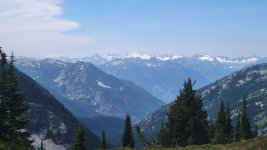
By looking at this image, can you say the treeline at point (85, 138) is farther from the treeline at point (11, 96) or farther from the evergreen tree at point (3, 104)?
the evergreen tree at point (3, 104)

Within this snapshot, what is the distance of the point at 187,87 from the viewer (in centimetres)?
6775

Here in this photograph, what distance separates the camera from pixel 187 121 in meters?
65.1

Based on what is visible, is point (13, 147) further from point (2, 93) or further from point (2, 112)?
point (2, 93)

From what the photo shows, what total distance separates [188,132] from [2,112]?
27517mm

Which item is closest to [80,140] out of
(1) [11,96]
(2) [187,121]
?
(1) [11,96]

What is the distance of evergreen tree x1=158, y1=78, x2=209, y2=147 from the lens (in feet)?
211

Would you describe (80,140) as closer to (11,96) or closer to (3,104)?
(11,96)

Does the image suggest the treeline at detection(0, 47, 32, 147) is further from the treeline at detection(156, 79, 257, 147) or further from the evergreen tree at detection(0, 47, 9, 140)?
the treeline at detection(156, 79, 257, 147)

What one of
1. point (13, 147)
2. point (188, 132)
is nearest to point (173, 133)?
point (188, 132)

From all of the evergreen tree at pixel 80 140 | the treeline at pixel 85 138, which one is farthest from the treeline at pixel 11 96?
the treeline at pixel 85 138

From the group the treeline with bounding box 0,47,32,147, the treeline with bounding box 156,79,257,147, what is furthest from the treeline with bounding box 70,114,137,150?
the treeline with bounding box 0,47,32,147

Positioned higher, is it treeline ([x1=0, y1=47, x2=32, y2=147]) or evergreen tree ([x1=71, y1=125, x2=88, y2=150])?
treeline ([x1=0, y1=47, x2=32, y2=147])

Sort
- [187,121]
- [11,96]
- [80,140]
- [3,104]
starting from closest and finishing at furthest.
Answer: [3,104] → [11,96] → [187,121] → [80,140]

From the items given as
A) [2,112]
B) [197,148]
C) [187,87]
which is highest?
[187,87]
